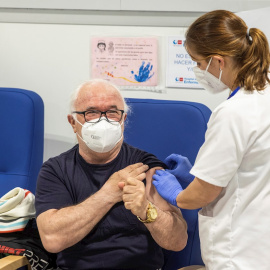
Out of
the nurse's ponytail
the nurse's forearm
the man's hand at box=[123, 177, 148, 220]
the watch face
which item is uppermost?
the nurse's ponytail

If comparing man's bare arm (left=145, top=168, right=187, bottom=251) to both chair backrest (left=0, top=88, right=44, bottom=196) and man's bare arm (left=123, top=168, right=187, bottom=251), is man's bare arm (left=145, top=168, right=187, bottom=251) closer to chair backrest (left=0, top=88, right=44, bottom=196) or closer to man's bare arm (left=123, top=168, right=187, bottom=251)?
man's bare arm (left=123, top=168, right=187, bottom=251)

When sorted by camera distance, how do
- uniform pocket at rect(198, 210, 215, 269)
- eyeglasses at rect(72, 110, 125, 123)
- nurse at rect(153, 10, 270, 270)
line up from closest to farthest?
1. nurse at rect(153, 10, 270, 270)
2. uniform pocket at rect(198, 210, 215, 269)
3. eyeglasses at rect(72, 110, 125, 123)

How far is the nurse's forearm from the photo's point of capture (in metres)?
1.53

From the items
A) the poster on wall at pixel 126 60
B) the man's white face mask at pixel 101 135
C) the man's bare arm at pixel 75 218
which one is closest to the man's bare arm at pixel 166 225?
the man's bare arm at pixel 75 218

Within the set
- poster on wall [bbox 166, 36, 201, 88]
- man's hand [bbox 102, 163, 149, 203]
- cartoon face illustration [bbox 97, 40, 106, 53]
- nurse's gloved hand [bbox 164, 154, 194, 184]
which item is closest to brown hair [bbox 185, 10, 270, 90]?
nurse's gloved hand [bbox 164, 154, 194, 184]

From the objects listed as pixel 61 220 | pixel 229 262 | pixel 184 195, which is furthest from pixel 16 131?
pixel 229 262

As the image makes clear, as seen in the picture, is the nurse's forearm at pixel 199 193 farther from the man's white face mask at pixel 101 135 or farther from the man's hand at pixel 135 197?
the man's white face mask at pixel 101 135

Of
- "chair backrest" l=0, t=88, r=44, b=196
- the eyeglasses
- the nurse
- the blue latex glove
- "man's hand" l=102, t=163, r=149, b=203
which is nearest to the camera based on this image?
the nurse

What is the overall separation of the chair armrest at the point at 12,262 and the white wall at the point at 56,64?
0.99 meters

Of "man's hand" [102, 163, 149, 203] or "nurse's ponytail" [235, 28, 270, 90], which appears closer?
"nurse's ponytail" [235, 28, 270, 90]

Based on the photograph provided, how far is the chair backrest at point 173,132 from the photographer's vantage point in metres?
2.04

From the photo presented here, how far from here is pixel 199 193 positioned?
154 cm

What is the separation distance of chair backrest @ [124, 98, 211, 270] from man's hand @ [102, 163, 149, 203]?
0.30m

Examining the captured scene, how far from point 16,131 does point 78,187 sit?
650mm
